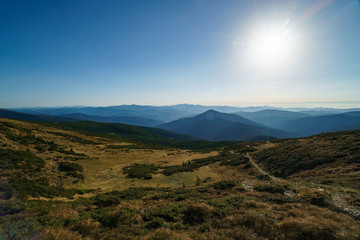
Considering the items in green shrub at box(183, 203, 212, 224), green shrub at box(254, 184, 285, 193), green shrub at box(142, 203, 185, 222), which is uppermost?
green shrub at box(183, 203, 212, 224)

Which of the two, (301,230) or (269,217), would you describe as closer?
(301,230)

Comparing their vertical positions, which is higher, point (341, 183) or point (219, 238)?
point (219, 238)

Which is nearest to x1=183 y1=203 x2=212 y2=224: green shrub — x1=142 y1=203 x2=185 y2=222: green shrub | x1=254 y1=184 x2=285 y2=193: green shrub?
x1=142 y1=203 x2=185 y2=222: green shrub

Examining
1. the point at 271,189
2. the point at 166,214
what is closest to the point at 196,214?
the point at 166,214

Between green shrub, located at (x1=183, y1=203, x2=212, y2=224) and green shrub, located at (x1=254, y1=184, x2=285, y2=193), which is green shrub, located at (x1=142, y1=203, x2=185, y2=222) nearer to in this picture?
green shrub, located at (x1=183, y1=203, x2=212, y2=224)

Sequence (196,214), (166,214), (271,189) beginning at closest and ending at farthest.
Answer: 1. (196,214)
2. (166,214)
3. (271,189)

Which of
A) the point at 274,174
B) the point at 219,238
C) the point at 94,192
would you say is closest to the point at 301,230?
the point at 219,238

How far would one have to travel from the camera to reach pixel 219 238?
5.83 meters

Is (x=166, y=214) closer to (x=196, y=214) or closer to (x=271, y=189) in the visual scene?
(x=196, y=214)

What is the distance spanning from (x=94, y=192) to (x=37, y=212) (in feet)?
34.3

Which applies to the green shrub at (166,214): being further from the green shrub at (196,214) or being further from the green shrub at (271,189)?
the green shrub at (271,189)

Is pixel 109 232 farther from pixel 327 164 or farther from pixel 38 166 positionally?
pixel 327 164

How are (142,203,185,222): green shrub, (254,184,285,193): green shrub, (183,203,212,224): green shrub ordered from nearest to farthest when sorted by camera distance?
(183,203,212,224): green shrub, (142,203,185,222): green shrub, (254,184,285,193): green shrub

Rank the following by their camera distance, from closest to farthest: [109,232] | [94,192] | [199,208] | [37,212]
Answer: [109,232], [37,212], [199,208], [94,192]
